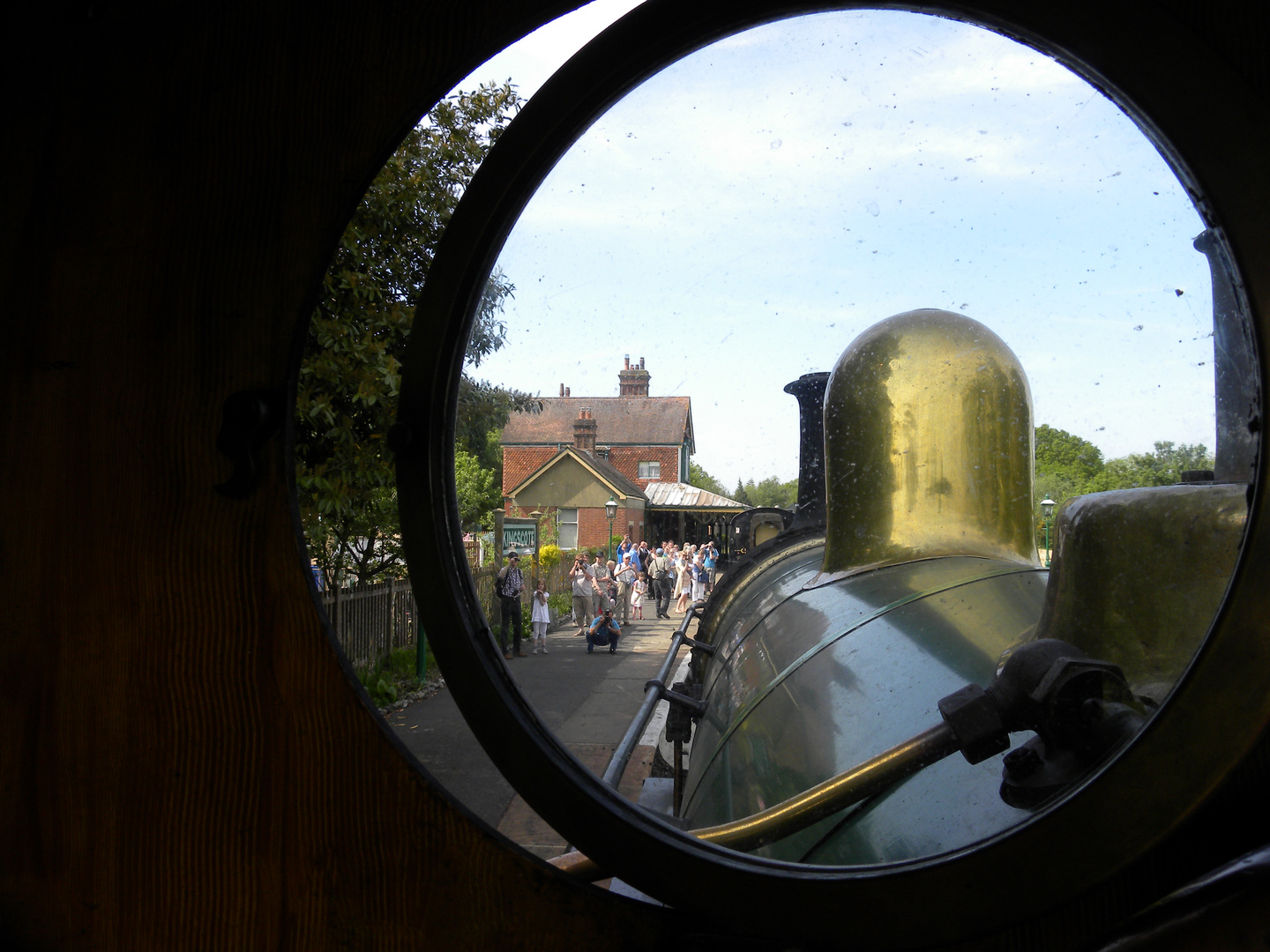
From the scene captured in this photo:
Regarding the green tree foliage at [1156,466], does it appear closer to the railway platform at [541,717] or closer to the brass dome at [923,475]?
the railway platform at [541,717]

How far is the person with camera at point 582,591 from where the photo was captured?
1.57 metres

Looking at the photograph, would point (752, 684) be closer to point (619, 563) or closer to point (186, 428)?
point (619, 563)

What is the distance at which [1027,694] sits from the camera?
2.78 ft

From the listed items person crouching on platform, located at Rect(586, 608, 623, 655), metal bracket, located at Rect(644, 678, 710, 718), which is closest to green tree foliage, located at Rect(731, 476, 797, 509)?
person crouching on platform, located at Rect(586, 608, 623, 655)

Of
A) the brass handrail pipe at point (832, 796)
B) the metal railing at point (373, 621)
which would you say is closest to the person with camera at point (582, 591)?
the metal railing at point (373, 621)

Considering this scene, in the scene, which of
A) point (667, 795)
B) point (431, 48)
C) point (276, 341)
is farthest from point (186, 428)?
point (667, 795)

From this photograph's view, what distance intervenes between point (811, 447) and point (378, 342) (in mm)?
1417

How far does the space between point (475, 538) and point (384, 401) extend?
6.35ft

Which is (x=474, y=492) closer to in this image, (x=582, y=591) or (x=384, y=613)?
(x=582, y=591)

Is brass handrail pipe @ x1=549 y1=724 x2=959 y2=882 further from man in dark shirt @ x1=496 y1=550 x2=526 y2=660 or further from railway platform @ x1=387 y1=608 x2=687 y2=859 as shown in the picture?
man in dark shirt @ x1=496 y1=550 x2=526 y2=660

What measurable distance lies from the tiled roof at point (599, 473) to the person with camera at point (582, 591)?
160 mm

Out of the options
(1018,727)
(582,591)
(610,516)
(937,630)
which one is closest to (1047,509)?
(937,630)

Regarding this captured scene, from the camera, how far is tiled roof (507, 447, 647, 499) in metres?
1.28

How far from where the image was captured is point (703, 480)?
56.4 inches
